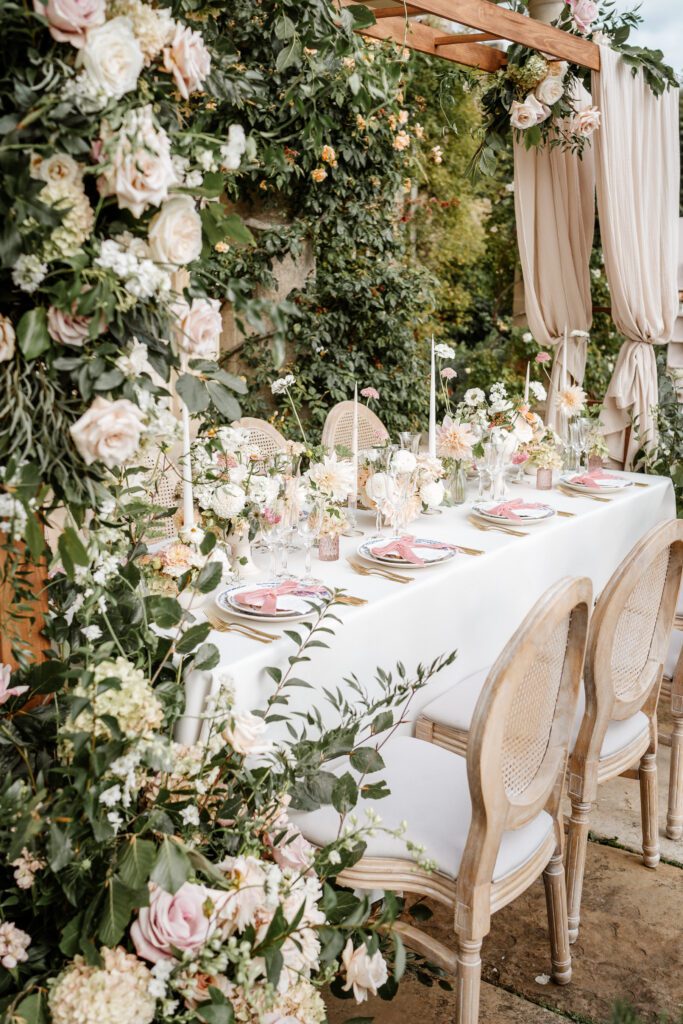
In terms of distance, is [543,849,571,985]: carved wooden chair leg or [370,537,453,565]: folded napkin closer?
[543,849,571,985]: carved wooden chair leg

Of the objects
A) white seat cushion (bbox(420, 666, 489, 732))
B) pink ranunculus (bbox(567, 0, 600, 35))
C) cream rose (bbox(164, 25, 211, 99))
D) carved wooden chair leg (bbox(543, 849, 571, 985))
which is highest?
pink ranunculus (bbox(567, 0, 600, 35))

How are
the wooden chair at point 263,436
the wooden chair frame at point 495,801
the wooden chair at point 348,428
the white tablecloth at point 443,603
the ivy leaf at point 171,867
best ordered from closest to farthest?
the ivy leaf at point 171,867 → the wooden chair frame at point 495,801 → the white tablecloth at point 443,603 → the wooden chair at point 263,436 → the wooden chair at point 348,428

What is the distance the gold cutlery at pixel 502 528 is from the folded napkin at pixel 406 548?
0.30m

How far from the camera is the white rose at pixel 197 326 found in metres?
1.11

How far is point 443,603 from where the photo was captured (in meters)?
2.38

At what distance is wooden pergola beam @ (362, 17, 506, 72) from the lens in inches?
145

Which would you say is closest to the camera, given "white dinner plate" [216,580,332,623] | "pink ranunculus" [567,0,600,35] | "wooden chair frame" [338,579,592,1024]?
"wooden chair frame" [338,579,592,1024]

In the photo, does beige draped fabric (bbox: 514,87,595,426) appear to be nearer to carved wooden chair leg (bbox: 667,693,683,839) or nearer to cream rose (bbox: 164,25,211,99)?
carved wooden chair leg (bbox: 667,693,683,839)

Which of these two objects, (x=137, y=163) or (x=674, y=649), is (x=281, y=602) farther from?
(x=674, y=649)

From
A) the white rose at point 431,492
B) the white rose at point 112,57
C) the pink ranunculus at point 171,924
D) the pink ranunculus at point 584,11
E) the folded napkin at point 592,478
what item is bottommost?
the pink ranunculus at point 171,924

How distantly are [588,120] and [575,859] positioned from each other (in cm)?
299

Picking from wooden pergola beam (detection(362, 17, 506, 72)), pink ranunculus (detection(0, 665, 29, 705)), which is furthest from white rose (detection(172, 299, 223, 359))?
wooden pergola beam (detection(362, 17, 506, 72))

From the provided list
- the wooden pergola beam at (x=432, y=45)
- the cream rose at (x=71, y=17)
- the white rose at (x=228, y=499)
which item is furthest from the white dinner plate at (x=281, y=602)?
the wooden pergola beam at (x=432, y=45)

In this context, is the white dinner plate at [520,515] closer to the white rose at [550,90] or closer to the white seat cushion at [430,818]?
the white seat cushion at [430,818]
